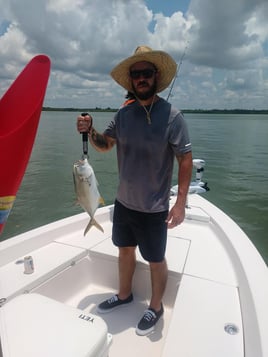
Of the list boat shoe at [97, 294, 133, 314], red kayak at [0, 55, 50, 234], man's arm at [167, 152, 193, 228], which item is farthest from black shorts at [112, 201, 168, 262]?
red kayak at [0, 55, 50, 234]

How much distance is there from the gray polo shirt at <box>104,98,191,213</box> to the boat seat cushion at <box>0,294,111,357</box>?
3.09 feet

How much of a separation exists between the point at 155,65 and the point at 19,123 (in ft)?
4.47

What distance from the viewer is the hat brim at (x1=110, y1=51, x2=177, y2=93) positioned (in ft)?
6.48

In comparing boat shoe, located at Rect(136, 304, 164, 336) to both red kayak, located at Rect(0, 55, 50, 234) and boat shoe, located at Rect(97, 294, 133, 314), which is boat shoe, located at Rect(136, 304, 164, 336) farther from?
red kayak, located at Rect(0, 55, 50, 234)

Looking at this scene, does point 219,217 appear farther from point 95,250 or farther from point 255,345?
point 255,345

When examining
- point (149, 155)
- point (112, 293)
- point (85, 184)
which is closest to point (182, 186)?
point (149, 155)

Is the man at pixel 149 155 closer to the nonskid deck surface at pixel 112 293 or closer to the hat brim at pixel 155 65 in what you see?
the hat brim at pixel 155 65

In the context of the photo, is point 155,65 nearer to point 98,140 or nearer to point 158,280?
point 98,140

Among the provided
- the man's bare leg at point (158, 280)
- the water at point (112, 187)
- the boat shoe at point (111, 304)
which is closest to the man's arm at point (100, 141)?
the man's bare leg at point (158, 280)

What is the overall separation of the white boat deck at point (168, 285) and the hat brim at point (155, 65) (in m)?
1.56

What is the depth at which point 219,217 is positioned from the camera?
3.36 meters

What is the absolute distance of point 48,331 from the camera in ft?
4.03

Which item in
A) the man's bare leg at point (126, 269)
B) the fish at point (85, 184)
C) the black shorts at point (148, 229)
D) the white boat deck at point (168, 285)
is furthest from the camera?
the man's bare leg at point (126, 269)

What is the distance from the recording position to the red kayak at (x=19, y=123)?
0.94 meters
